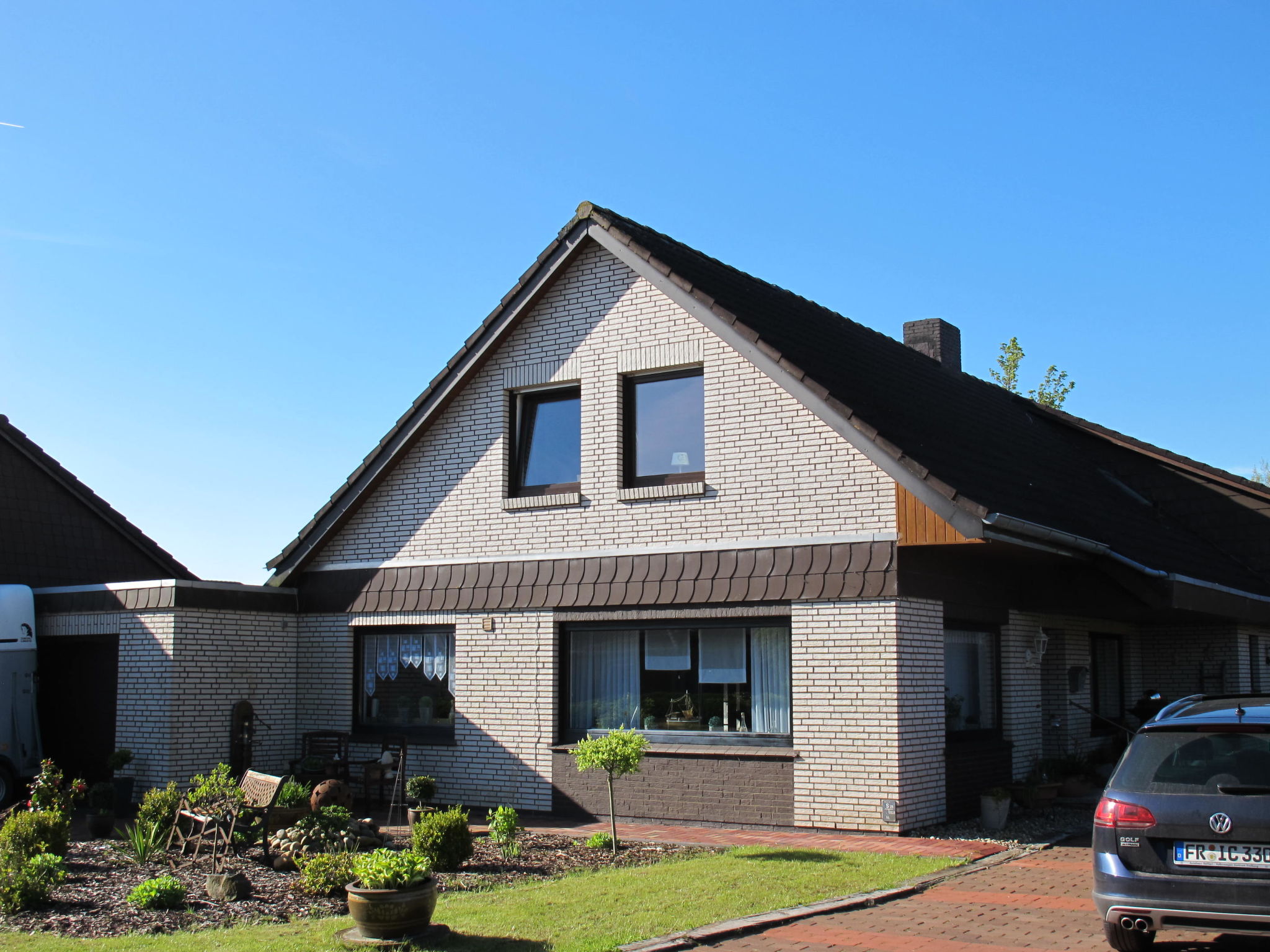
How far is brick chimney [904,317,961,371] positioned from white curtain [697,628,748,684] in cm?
951

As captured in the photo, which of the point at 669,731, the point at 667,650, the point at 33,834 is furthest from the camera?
the point at 667,650

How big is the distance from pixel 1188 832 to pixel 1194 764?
432 millimetres

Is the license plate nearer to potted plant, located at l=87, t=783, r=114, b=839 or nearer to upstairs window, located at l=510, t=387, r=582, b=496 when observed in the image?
upstairs window, located at l=510, t=387, r=582, b=496

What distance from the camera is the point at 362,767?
1545 cm

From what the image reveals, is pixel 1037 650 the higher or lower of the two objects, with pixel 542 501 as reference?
lower

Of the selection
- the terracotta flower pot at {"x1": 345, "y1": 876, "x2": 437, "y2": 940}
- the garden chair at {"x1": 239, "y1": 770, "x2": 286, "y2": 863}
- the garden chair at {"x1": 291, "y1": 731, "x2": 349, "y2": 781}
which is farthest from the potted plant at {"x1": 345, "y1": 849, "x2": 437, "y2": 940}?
the garden chair at {"x1": 291, "y1": 731, "x2": 349, "y2": 781}

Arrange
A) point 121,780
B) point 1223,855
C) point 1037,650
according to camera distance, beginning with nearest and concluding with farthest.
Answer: point 1223,855, point 121,780, point 1037,650

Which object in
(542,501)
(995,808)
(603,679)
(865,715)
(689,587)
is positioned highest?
(542,501)

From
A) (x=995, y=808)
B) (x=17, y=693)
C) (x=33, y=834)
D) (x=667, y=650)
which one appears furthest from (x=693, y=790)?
(x=17, y=693)

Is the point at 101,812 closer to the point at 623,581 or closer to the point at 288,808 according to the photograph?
the point at 288,808

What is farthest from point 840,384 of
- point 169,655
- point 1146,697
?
point 169,655

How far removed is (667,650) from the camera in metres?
14.0

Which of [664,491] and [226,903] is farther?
[664,491]

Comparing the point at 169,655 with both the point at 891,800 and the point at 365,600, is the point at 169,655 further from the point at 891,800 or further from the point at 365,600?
the point at 891,800
